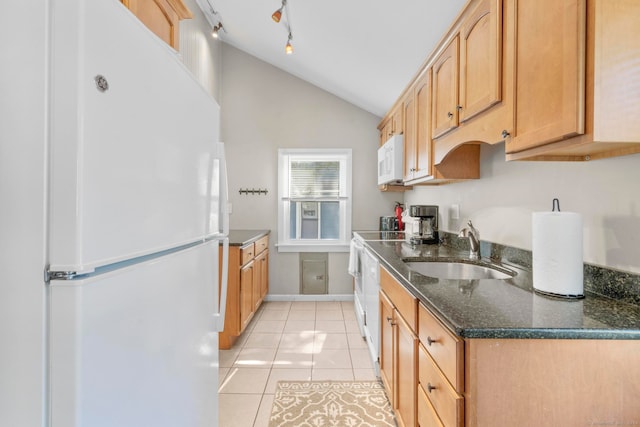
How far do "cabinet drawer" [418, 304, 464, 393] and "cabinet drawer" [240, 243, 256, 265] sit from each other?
1845 mm

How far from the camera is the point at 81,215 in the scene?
57cm

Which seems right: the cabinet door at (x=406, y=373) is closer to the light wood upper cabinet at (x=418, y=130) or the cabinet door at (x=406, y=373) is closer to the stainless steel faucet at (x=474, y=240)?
the stainless steel faucet at (x=474, y=240)

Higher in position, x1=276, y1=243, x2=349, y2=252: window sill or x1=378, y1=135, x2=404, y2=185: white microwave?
x1=378, y1=135, x2=404, y2=185: white microwave

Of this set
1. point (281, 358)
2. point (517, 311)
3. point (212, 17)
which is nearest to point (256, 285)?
point (281, 358)

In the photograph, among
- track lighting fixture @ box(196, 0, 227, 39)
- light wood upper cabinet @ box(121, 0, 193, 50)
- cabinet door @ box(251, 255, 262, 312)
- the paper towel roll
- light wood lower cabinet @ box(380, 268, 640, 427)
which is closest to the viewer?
light wood lower cabinet @ box(380, 268, 640, 427)

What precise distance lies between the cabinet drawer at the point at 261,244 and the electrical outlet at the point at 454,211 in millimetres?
1913

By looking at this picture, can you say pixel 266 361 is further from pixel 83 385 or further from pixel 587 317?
pixel 587 317

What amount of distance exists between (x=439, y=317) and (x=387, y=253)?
1062mm

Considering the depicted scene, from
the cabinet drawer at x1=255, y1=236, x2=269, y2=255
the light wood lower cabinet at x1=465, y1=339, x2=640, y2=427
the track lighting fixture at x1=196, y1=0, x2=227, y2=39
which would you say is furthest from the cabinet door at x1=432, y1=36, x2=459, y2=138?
the track lighting fixture at x1=196, y1=0, x2=227, y2=39

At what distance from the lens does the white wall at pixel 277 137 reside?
3.85m

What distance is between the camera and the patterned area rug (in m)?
1.72

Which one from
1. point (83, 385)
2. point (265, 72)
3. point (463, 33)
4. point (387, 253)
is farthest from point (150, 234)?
point (265, 72)

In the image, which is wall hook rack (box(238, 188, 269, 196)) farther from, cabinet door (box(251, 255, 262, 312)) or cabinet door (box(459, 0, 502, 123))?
cabinet door (box(459, 0, 502, 123))

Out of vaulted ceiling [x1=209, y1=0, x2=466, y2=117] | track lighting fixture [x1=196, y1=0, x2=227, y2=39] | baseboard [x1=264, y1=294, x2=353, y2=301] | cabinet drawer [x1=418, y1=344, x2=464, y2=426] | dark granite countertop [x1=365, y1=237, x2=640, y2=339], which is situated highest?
track lighting fixture [x1=196, y1=0, x2=227, y2=39]
